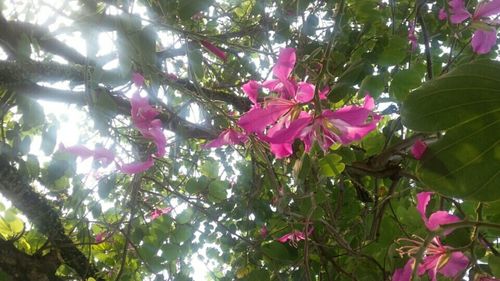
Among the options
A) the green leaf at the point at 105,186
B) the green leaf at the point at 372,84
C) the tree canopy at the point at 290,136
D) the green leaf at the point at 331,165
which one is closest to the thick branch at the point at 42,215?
the tree canopy at the point at 290,136

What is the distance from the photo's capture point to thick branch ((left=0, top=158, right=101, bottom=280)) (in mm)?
1370

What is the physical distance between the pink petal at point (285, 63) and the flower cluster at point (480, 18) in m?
0.36

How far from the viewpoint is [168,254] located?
1.27m

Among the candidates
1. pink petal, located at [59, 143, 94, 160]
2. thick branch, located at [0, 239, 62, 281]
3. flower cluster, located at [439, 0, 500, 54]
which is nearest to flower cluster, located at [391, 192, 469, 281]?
flower cluster, located at [439, 0, 500, 54]

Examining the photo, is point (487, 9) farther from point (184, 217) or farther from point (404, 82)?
point (184, 217)

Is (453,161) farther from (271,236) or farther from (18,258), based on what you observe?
(18,258)

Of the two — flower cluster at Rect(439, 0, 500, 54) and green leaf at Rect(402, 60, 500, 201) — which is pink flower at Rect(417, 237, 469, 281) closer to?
green leaf at Rect(402, 60, 500, 201)

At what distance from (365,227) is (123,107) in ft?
2.44

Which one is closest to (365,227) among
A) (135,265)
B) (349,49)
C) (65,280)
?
(349,49)

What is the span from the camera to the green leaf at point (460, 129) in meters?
0.52

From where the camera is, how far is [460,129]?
1.78 feet

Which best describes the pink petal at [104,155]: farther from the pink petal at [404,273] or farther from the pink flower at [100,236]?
the pink petal at [404,273]

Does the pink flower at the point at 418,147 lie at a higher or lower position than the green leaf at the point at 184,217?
lower

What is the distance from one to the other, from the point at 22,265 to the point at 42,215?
195 millimetres
